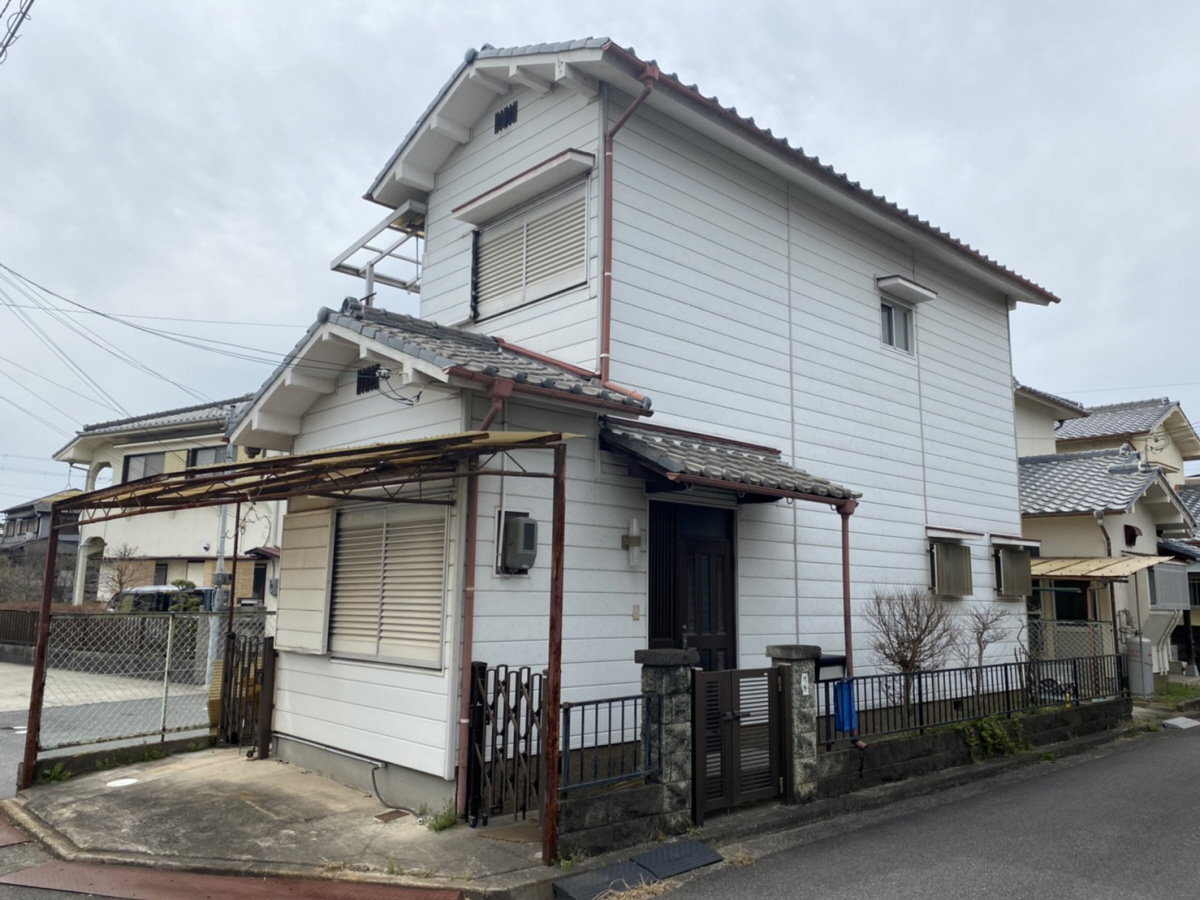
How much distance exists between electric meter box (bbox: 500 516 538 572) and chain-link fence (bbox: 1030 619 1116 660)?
9.74 meters

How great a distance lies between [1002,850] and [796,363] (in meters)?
5.68

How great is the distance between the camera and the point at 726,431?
30.0ft

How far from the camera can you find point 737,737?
6512mm

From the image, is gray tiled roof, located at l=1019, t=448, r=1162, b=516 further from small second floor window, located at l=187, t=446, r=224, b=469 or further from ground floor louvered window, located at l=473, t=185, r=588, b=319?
small second floor window, located at l=187, t=446, r=224, b=469

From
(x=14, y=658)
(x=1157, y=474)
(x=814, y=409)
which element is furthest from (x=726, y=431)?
(x=14, y=658)

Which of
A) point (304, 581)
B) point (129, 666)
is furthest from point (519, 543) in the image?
point (129, 666)

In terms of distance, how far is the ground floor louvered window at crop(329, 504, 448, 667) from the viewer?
22.4 feet

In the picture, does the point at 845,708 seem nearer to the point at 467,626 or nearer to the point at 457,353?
the point at 467,626

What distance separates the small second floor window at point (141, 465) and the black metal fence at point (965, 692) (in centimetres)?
2217

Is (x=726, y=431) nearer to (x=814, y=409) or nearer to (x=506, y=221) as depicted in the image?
(x=814, y=409)

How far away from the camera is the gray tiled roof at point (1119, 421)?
24.3m

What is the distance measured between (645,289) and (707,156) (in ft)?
6.68

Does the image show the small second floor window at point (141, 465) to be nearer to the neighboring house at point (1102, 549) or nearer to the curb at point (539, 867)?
the curb at point (539, 867)

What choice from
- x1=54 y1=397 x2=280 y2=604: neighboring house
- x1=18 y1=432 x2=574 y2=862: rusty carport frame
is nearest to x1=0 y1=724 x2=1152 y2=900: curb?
x1=18 y1=432 x2=574 y2=862: rusty carport frame
